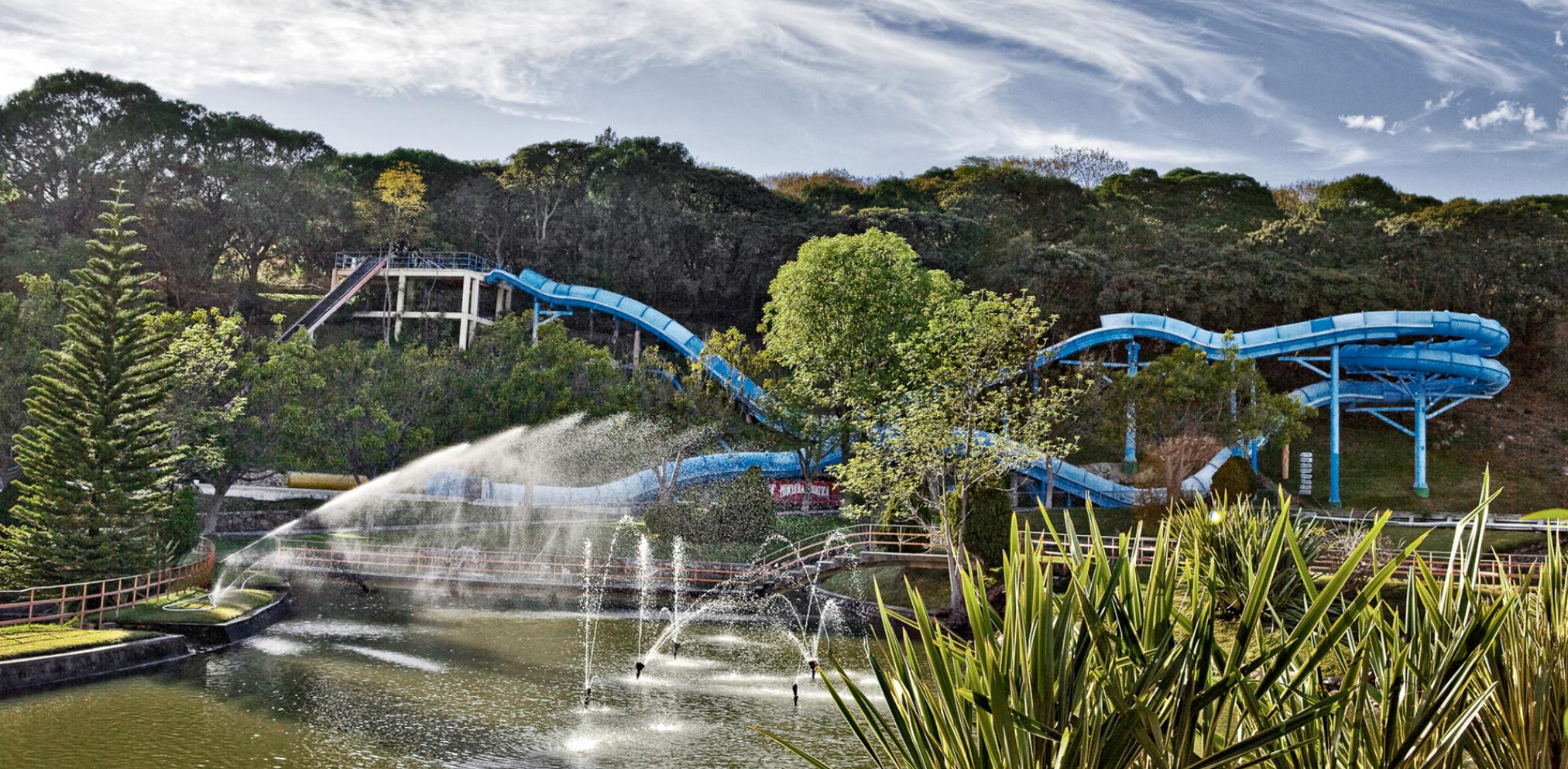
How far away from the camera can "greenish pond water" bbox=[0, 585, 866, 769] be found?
15.9 metres

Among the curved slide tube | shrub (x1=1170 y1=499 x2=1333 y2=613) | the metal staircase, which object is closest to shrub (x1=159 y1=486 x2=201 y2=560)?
the curved slide tube

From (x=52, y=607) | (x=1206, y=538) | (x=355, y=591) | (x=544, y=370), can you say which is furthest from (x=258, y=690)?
(x=544, y=370)

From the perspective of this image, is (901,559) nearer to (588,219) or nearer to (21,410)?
(21,410)

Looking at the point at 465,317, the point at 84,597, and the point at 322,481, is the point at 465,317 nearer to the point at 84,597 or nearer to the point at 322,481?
the point at 322,481

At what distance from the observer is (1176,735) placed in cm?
480

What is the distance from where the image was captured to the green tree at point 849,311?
1593 inches

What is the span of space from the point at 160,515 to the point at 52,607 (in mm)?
3954

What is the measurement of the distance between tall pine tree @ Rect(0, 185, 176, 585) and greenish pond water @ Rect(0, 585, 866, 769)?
3961 mm

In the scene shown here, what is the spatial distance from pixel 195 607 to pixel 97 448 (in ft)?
13.3

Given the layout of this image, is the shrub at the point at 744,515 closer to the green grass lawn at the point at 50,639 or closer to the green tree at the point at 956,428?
the green tree at the point at 956,428

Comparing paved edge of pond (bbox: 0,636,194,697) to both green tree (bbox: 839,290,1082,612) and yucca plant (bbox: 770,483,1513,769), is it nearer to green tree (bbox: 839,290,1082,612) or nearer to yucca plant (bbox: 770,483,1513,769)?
green tree (bbox: 839,290,1082,612)

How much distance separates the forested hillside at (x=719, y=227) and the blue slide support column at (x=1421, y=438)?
391 inches

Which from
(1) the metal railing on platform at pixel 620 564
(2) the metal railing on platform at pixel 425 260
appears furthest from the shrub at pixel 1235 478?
(2) the metal railing on platform at pixel 425 260

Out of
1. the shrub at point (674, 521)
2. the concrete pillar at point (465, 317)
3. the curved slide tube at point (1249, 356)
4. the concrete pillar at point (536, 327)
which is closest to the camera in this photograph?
the shrub at point (674, 521)
